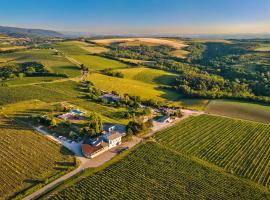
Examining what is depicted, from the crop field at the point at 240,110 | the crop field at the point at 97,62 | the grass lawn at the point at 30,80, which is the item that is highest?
the crop field at the point at 97,62

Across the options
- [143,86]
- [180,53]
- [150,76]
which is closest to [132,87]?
[143,86]

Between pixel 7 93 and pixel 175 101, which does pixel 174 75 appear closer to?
pixel 175 101

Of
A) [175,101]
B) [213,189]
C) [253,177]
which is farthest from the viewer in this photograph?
[175,101]

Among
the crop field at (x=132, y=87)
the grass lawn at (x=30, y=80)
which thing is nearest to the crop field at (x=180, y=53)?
the crop field at (x=132, y=87)

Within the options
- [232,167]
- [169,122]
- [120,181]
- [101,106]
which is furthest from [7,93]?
[232,167]

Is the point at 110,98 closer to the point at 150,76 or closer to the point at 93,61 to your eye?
the point at 150,76

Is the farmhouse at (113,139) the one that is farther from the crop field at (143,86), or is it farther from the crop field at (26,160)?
the crop field at (143,86)
